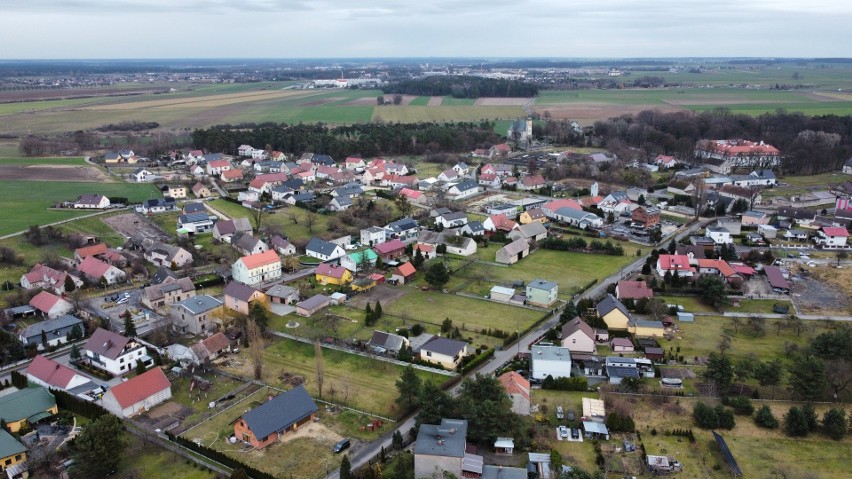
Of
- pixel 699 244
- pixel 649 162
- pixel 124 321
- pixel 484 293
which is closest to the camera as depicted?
pixel 124 321

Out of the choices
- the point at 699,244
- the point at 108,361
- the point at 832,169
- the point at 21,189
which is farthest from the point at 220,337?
the point at 832,169

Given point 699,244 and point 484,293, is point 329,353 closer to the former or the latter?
point 484,293

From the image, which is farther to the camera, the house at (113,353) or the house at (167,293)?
the house at (167,293)

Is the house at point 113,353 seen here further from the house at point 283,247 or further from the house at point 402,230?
the house at point 402,230

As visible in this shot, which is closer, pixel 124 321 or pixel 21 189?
pixel 124 321

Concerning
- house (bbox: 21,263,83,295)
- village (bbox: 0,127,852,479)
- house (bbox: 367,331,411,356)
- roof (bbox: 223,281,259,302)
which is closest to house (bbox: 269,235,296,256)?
village (bbox: 0,127,852,479)

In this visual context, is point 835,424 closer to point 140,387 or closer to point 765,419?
point 765,419

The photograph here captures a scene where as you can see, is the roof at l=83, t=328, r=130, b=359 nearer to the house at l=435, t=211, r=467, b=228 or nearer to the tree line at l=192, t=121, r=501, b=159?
the house at l=435, t=211, r=467, b=228

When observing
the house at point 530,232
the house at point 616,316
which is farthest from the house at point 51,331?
the house at point 530,232
